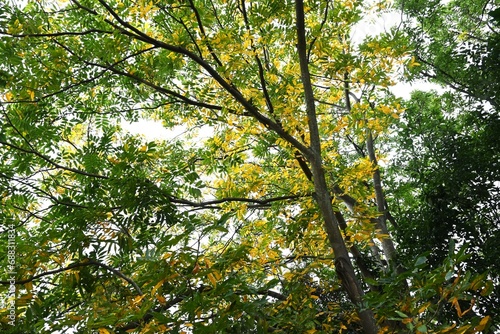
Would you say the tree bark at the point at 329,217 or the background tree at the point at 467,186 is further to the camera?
the background tree at the point at 467,186

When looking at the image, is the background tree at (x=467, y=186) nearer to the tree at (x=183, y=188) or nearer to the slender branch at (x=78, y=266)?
the tree at (x=183, y=188)

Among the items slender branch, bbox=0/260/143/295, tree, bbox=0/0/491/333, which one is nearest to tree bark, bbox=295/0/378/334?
tree, bbox=0/0/491/333

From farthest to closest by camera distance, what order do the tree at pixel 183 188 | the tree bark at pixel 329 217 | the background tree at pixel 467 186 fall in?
1. the background tree at pixel 467 186
2. the tree bark at pixel 329 217
3. the tree at pixel 183 188

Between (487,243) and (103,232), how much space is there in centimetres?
338

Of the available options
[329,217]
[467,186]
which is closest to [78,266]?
[329,217]

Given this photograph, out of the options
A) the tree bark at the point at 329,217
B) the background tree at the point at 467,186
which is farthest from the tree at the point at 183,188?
the background tree at the point at 467,186

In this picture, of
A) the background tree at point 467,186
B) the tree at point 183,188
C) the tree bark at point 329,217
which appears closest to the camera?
the tree at point 183,188

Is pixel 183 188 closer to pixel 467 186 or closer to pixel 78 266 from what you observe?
pixel 78 266

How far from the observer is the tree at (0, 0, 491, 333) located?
1.66 metres

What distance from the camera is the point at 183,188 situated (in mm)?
3273

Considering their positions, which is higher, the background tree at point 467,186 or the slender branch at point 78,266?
the background tree at point 467,186

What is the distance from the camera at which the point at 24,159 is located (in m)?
2.65

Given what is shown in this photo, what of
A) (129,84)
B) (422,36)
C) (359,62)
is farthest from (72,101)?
(422,36)

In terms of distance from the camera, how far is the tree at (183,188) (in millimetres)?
1659
